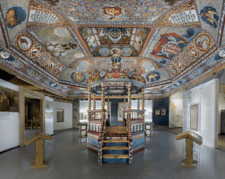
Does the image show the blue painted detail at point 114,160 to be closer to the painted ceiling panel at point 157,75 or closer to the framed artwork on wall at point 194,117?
the framed artwork on wall at point 194,117

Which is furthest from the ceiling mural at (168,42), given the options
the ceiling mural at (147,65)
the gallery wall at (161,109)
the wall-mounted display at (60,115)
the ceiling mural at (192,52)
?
the wall-mounted display at (60,115)

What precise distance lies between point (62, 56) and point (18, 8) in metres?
5.16

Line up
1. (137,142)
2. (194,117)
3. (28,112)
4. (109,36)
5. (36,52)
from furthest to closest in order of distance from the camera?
(28,112)
(194,117)
(109,36)
(36,52)
(137,142)

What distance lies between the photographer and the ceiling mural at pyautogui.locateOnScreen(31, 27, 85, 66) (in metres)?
7.45

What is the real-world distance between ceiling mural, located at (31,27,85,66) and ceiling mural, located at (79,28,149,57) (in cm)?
85

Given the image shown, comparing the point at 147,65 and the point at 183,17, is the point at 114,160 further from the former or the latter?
the point at 147,65

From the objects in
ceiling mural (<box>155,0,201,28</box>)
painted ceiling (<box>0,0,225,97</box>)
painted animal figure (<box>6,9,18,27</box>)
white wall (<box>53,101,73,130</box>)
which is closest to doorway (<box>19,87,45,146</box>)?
painted ceiling (<box>0,0,225,97</box>)

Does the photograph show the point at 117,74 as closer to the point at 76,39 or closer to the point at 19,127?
the point at 76,39

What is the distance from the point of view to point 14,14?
538 cm

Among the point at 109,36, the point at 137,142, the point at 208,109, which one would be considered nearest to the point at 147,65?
the point at 109,36

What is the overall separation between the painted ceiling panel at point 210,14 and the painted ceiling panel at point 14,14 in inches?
246

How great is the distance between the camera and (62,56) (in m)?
10.4

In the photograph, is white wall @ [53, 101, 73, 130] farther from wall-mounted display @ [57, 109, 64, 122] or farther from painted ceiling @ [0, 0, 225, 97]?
painted ceiling @ [0, 0, 225, 97]

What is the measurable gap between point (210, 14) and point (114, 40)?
532cm
